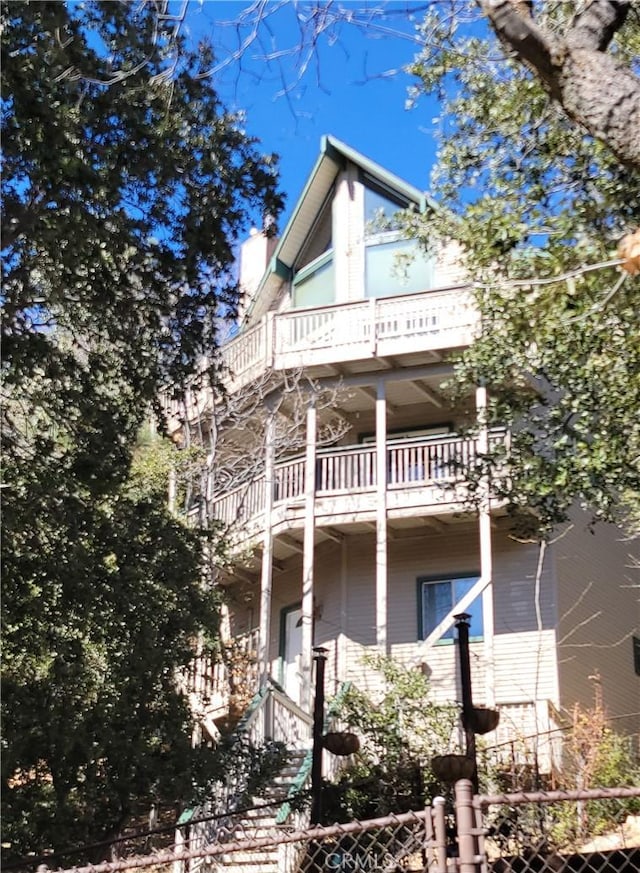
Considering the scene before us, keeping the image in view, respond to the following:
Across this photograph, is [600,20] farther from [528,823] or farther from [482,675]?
[482,675]

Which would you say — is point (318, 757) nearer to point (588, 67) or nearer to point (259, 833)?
point (259, 833)

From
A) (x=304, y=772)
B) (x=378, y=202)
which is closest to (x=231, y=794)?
(x=304, y=772)

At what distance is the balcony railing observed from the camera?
15.9 meters

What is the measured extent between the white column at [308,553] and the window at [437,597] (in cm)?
190

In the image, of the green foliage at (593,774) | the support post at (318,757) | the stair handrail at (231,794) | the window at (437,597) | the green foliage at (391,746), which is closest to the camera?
the support post at (318,757)

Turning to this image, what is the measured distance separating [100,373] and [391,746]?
20.7 ft

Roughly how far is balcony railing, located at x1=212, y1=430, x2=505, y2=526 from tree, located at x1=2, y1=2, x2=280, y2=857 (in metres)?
6.52

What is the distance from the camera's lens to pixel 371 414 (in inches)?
713

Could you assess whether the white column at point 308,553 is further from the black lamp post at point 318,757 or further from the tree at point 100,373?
the tree at point 100,373

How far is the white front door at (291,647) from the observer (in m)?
17.4

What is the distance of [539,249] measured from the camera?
26.1ft

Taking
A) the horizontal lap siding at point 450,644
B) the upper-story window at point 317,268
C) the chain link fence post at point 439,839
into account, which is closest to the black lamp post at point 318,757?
the horizontal lap siding at point 450,644

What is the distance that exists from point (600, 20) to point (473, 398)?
12.5 m

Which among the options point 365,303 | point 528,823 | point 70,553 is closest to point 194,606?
point 70,553
